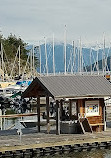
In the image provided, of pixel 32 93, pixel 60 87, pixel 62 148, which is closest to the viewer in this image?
pixel 62 148

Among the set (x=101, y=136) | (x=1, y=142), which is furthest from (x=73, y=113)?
(x=1, y=142)

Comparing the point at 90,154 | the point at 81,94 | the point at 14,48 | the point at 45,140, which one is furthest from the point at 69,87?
the point at 14,48

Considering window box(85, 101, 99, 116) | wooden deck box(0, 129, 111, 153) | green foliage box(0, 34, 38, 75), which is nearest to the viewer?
wooden deck box(0, 129, 111, 153)

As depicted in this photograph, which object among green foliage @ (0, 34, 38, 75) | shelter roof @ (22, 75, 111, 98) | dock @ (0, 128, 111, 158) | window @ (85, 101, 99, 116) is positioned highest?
green foliage @ (0, 34, 38, 75)

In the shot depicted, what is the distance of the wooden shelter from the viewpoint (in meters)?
26.2

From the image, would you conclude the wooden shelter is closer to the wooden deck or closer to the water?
the wooden deck

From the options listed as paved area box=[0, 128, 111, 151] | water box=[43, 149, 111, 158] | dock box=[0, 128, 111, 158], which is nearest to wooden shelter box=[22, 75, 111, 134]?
paved area box=[0, 128, 111, 151]

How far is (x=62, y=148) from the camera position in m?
24.7

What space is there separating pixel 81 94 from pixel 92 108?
1.86 metres

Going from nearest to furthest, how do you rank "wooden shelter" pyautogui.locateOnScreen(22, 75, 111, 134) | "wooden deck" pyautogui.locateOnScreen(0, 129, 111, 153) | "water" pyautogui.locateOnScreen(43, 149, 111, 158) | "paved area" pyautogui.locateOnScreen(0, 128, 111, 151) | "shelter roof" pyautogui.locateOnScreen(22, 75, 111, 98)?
"wooden deck" pyautogui.locateOnScreen(0, 129, 111, 153) → "paved area" pyautogui.locateOnScreen(0, 128, 111, 151) → "water" pyautogui.locateOnScreen(43, 149, 111, 158) → "shelter roof" pyautogui.locateOnScreen(22, 75, 111, 98) → "wooden shelter" pyautogui.locateOnScreen(22, 75, 111, 134)

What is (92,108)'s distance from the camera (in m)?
27.4

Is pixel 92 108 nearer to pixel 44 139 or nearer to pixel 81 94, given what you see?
pixel 81 94

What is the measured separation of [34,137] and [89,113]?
174 inches

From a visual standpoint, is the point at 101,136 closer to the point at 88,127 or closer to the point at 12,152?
the point at 88,127
